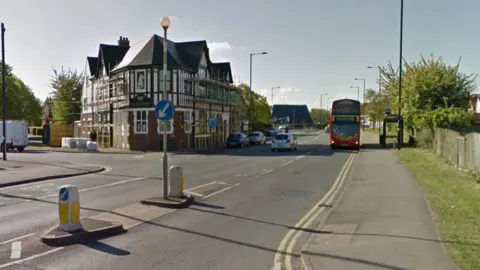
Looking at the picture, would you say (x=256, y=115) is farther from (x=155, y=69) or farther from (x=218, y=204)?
(x=218, y=204)

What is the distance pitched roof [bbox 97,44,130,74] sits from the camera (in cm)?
4678

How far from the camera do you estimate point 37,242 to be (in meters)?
8.27

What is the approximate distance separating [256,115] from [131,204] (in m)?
69.0

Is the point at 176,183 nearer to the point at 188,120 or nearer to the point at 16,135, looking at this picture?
the point at 188,120

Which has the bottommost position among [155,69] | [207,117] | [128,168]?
[128,168]

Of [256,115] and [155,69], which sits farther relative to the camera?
[256,115]

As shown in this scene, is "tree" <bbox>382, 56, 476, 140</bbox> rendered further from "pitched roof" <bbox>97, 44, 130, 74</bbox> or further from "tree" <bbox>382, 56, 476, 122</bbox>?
"pitched roof" <bbox>97, 44, 130, 74</bbox>

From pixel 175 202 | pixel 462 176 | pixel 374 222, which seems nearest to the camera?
pixel 374 222

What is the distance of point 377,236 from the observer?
845 centimetres

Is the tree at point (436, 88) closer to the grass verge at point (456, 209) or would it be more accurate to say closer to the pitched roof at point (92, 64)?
the grass verge at point (456, 209)

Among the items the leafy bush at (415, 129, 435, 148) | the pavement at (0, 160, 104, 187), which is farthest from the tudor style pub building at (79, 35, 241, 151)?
the leafy bush at (415, 129, 435, 148)

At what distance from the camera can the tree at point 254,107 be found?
229 ft

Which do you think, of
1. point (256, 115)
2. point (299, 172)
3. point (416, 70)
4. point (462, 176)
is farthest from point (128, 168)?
point (256, 115)

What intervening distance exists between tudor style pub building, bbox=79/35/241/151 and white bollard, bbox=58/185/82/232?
31483mm
